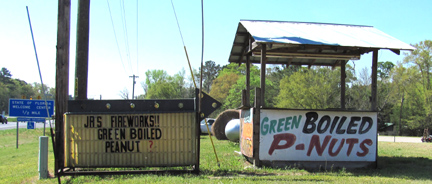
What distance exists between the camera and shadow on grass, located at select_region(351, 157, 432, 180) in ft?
30.4

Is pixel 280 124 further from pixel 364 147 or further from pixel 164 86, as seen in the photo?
pixel 164 86

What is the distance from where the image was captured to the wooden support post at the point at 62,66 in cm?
898

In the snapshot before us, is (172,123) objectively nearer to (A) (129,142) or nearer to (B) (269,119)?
(A) (129,142)

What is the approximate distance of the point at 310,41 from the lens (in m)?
10.3

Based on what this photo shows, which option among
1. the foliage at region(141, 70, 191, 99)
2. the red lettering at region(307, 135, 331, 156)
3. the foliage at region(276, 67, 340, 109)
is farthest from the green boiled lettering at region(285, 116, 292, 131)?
the foliage at region(141, 70, 191, 99)

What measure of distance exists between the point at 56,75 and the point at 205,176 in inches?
171

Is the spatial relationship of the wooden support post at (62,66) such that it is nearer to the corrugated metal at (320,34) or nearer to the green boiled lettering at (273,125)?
the corrugated metal at (320,34)

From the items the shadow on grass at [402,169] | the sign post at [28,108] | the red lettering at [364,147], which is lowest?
the shadow on grass at [402,169]

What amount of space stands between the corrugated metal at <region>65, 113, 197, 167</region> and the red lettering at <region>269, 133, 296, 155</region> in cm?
249

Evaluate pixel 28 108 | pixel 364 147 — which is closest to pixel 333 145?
pixel 364 147

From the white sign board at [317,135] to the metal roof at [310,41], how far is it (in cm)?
197

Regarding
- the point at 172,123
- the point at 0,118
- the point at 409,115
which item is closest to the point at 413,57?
the point at 409,115

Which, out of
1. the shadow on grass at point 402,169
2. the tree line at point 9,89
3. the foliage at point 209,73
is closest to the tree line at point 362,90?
the foliage at point 209,73

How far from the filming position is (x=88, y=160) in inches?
356
